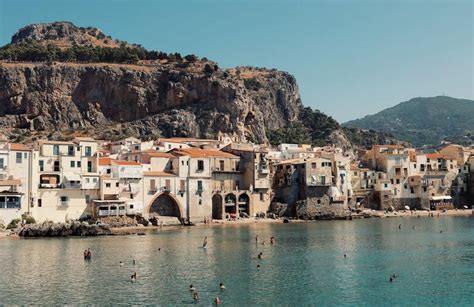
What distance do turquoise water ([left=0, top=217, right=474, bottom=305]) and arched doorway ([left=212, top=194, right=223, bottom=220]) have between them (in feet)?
60.5

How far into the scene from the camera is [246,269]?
40406 millimetres

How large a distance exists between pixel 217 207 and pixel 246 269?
41.8 metres

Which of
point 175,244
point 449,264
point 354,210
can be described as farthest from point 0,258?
point 354,210

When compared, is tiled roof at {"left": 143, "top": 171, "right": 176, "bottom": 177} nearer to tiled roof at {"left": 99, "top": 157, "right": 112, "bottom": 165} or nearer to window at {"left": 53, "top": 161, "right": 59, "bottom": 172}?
tiled roof at {"left": 99, "top": 157, "right": 112, "bottom": 165}

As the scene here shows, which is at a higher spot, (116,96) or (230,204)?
(116,96)

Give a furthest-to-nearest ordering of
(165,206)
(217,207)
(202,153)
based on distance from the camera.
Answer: (202,153), (217,207), (165,206)

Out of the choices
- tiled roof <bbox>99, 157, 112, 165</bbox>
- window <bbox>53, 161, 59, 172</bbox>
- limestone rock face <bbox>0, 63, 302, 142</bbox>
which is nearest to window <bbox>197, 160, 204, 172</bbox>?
tiled roof <bbox>99, 157, 112, 165</bbox>

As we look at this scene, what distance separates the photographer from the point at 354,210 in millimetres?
90688

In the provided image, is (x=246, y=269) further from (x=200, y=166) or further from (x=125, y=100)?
(x=125, y=100)

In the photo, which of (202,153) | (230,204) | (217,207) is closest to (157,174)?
(202,153)

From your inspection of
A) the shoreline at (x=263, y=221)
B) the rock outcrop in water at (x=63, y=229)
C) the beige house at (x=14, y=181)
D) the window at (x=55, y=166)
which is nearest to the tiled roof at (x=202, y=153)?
the shoreline at (x=263, y=221)

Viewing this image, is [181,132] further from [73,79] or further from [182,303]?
[182,303]

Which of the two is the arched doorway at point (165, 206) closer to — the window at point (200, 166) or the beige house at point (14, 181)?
the window at point (200, 166)

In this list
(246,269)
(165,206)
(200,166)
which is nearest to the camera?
(246,269)
